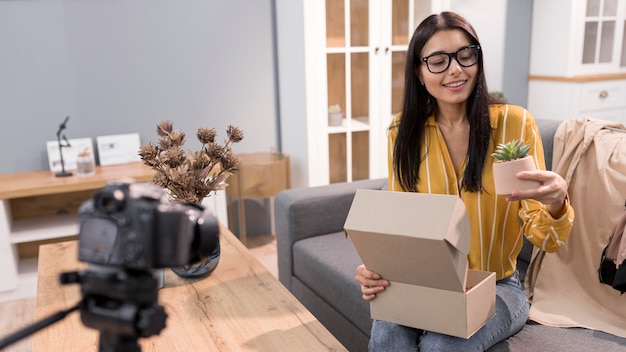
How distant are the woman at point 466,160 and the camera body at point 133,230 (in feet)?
2.27

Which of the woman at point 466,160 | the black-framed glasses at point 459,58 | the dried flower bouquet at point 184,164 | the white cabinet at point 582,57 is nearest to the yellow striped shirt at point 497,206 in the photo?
the woman at point 466,160

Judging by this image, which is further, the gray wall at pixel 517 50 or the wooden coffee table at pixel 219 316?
the gray wall at pixel 517 50

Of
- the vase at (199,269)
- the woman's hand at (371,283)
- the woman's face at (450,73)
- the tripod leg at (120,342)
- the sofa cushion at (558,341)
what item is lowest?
the sofa cushion at (558,341)

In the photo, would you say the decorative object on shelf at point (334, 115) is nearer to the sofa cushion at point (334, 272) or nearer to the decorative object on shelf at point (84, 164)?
the sofa cushion at point (334, 272)

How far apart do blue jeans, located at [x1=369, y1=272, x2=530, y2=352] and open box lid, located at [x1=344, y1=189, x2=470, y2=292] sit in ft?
0.58

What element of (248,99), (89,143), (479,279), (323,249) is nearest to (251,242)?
(248,99)

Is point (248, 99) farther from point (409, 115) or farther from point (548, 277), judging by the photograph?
point (548, 277)

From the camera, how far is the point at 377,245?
44.9 inches

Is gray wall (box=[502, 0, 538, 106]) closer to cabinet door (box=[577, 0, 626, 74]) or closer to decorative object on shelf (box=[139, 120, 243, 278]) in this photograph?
cabinet door (box=[577, 0, 626, 74])

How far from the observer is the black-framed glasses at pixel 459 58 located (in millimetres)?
1424

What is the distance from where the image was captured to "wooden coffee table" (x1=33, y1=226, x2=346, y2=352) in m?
1.24

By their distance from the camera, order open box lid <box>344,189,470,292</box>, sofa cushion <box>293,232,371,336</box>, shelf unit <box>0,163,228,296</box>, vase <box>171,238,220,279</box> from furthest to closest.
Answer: shelf unit <box>0,163,228,296</box>
sofa cushion <box>293,232,371,336</box>
vase <box>171,238,220,279</box>
open box lid <box>344,189,470,292</box>

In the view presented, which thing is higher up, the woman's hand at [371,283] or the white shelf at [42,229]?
the woman's hand at [371,283]

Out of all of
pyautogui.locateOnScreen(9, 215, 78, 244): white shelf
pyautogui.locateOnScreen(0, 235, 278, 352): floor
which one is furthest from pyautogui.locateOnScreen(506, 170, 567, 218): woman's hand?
pyautogui.locateOnScreen(9, 215, 78, 244): white shelf
